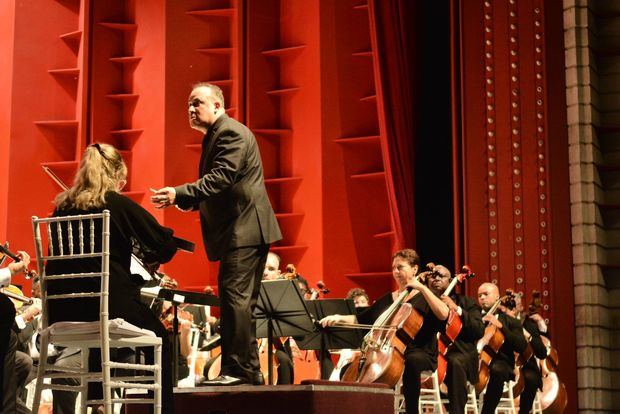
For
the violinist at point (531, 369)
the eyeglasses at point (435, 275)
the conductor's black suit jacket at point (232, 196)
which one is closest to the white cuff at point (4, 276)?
the conductor's black suit jacket at point (232, 196)

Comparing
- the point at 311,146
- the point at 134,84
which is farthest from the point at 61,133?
the point at 311,146

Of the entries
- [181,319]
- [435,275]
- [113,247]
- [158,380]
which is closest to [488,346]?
[435,275]

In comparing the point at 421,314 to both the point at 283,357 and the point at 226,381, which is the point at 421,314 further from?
the point at 226,381

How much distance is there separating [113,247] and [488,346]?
3.26m

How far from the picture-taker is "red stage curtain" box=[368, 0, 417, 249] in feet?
26.2

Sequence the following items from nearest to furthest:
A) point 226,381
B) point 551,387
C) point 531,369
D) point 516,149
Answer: point 226,381 < point 531,369 < point 551,387 < point 516,149

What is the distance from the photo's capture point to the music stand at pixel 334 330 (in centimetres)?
573

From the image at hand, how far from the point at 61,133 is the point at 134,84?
831 millimetres

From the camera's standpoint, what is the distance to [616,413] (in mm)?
7480

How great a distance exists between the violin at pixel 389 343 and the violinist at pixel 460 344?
0.20 m

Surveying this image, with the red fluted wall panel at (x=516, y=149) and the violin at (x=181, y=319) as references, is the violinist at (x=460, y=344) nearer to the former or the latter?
the red fluted wall panel at (x=516, y=149)

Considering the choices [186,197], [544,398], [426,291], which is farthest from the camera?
[544,398]

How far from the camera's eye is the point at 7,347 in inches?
149

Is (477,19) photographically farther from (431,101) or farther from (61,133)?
(61,133)
